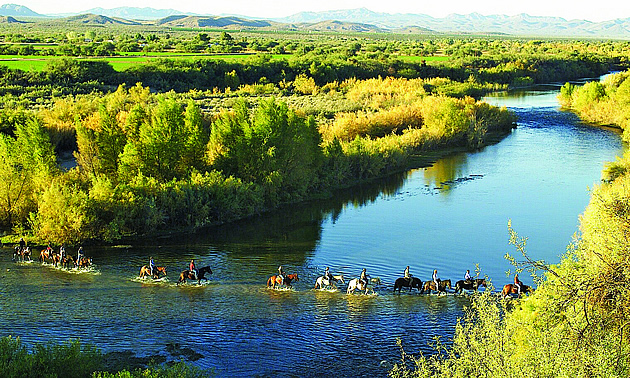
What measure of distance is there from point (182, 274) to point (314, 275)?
629 cm

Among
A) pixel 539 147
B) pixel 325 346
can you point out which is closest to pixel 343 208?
pixel 325 346

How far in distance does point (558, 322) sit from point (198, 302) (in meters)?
16.4

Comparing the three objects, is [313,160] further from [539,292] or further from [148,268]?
[539,292]

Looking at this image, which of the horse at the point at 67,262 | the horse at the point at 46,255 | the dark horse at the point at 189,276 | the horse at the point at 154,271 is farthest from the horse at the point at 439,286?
the horse at the point at 46,255

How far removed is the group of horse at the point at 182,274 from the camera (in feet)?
97.0

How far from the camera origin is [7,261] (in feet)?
108

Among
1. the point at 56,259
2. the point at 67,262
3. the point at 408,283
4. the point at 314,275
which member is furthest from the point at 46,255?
the point at 408,283

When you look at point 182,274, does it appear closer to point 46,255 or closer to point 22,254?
point 46,255

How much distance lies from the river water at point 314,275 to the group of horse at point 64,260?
59cm

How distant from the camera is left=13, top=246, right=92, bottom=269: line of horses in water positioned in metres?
31.7

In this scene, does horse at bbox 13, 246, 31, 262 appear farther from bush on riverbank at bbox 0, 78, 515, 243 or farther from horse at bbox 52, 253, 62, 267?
bush on riverbank at bbox 0, 78, 515, 243

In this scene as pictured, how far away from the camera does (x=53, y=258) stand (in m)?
32.3

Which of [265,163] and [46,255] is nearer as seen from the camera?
[46,255]

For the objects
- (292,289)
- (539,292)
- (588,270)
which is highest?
(588,270)
